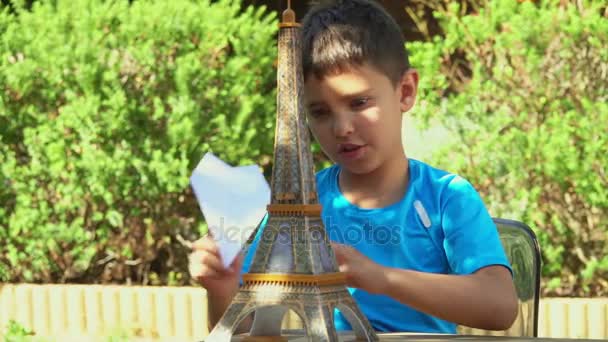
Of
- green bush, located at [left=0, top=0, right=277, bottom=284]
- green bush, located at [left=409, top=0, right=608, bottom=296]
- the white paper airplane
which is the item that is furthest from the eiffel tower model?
green bush, located at [left=0, top=0, right=277, bottom=284]

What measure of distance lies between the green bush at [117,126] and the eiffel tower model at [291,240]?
4.52 m

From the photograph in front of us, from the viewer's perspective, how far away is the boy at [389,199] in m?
2.63

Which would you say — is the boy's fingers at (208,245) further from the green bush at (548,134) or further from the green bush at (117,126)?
the green bush at (117,126)

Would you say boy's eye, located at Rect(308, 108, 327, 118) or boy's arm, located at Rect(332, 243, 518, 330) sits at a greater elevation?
boy's eye, located at Rect(308, 108, 327, 118)

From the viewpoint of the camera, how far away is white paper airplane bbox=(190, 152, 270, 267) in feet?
6.80

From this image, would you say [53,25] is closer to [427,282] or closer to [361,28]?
[361,28]

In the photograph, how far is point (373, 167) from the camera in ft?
9.78

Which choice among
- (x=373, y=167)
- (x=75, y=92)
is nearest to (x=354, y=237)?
(x=373, y=167)

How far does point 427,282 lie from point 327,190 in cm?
80

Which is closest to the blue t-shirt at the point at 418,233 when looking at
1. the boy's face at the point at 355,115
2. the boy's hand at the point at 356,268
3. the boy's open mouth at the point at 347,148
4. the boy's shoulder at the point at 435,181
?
the boy's shoulder at the point at 435,181

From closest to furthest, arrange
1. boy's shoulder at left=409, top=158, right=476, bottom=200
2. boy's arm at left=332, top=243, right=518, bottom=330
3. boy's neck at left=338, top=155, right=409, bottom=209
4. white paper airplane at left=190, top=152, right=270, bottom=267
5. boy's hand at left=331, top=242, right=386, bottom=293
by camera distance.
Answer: white paper airplane at left=190, top=152, right=270, bottom=267, boy's hand at left=331, top=242, right=386, bottom=293, boy's arm at left=332, top=243, right=518, bottom=330, boy's shoulder at left=409, top=158, right=476, bottom=200, boy's neck at left=338, top=155, right=409, bottom=209

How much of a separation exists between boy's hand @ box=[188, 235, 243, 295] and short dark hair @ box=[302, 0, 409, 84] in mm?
653

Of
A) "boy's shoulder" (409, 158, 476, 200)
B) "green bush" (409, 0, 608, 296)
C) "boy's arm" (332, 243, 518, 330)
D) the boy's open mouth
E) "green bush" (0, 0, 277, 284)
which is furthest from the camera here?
"green bush" (0, 0, 277, 284)

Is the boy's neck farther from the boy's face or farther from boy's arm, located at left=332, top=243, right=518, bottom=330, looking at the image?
boy's arm, located at left=332, top=243, right=518, bottom=330
